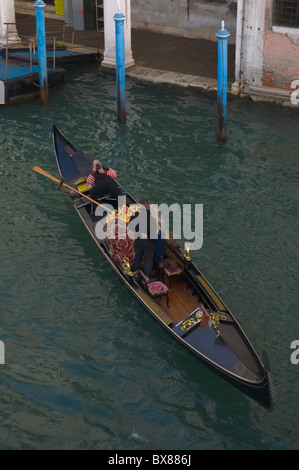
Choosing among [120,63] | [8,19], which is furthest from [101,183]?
[8,19]

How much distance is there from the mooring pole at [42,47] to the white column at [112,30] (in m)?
1.87

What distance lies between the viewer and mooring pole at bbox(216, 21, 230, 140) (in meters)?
13.7

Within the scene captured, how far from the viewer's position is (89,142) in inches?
591

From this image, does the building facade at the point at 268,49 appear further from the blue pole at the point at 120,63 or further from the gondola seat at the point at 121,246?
the gondola seat at the point at 121,246

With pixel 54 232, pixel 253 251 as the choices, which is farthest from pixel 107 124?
pixel 253 251

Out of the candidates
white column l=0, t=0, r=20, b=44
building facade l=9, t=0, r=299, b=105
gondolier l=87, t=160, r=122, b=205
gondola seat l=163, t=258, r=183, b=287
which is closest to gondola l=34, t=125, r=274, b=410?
gondola seat l=163, t=258, r=183, b=287

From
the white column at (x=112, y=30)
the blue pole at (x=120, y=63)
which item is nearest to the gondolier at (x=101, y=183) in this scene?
the blue pole at (x=120, y=63)

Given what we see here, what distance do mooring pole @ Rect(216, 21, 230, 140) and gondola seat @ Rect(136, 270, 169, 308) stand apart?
19.1 feet

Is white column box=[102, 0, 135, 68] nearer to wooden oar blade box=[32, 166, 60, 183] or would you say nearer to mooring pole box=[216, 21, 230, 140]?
mooring pole box=[216, 21, 230, 140]

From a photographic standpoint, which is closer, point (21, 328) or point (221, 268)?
point (21, 328)

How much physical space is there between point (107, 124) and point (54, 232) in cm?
480

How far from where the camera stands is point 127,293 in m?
10.1

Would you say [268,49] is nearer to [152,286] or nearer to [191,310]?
[152,286]
